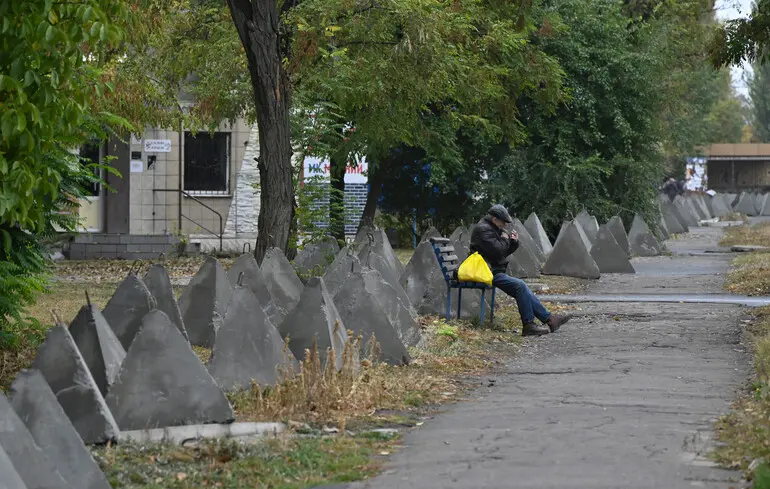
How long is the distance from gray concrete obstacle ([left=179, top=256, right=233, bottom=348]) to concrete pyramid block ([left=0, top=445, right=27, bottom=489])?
673cm

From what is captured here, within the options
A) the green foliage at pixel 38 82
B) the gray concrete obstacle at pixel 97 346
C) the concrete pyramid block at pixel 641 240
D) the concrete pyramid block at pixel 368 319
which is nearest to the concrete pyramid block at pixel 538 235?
the concrete pyramid block at pixel 641 240

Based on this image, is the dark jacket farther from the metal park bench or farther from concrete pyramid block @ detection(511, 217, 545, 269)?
concrete pyramid block @ detection(511, 217, 545, 269)

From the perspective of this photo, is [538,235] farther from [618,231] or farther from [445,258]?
[445,258]

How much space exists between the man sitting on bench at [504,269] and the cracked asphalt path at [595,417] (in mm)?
257

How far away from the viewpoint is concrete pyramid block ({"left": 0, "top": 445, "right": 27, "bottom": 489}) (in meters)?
5.98

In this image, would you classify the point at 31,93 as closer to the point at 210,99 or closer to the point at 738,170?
the point at 210,99

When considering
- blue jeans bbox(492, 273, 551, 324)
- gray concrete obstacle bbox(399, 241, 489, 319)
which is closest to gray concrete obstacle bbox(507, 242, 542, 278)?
gray concrete obstacle bbox(399, 241, 489, 319)

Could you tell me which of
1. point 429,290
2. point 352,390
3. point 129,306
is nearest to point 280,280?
point 429,290

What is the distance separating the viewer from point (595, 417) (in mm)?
8992

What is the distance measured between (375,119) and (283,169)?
635 cm

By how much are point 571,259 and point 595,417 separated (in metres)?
14.3

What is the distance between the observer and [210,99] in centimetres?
2097

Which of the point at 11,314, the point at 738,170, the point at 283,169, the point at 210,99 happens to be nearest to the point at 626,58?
the point at 210,99

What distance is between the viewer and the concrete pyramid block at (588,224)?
1060 inches
